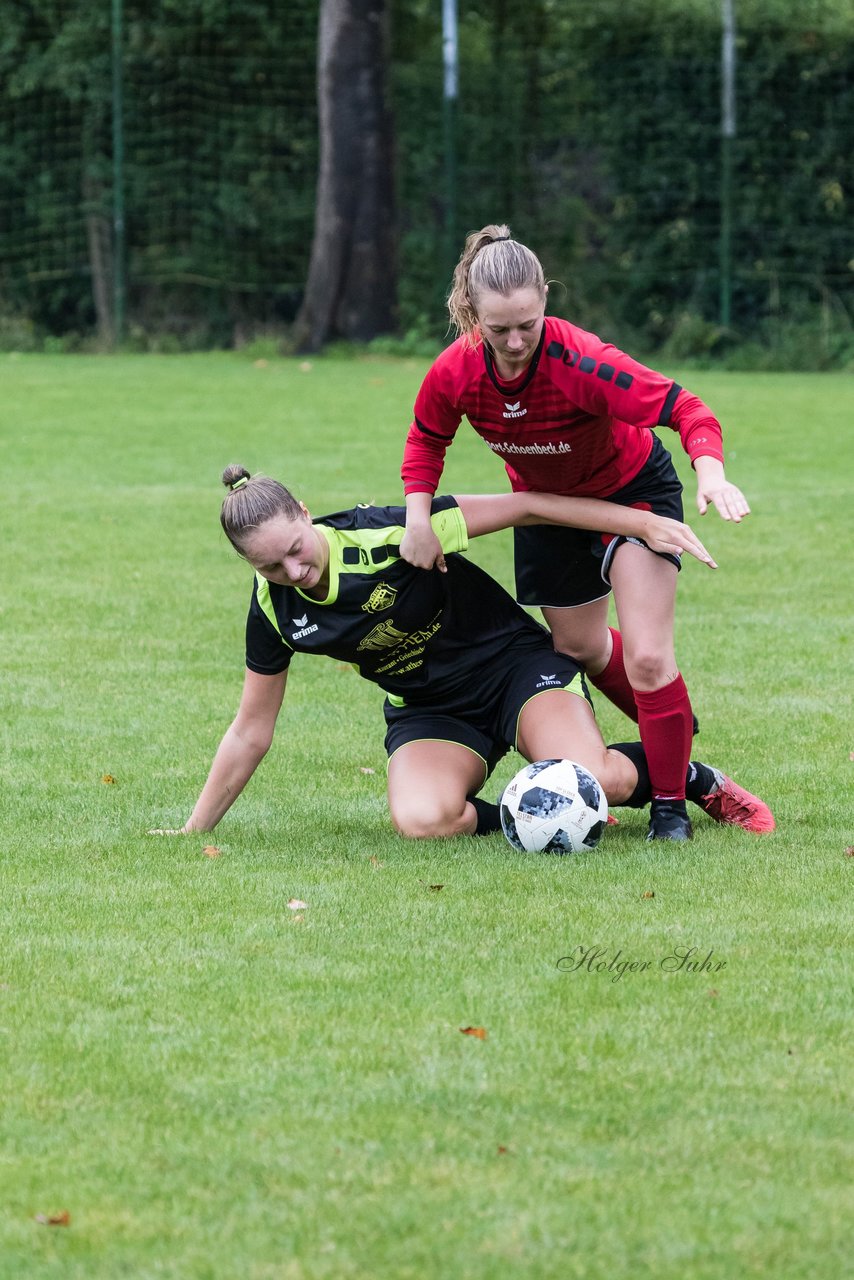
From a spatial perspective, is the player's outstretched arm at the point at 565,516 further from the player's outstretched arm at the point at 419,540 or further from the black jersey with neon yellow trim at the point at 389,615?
the player's outstretched arm at the point at 419,540

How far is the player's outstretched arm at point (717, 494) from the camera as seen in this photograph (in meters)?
4.63

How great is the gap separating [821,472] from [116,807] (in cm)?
890

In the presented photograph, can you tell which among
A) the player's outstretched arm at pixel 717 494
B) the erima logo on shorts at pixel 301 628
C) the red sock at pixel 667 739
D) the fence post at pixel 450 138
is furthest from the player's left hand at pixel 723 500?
the fence post at pixel 450 138

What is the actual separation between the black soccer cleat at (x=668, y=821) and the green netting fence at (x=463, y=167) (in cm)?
1689

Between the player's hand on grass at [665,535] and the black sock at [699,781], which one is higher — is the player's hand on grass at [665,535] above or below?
above

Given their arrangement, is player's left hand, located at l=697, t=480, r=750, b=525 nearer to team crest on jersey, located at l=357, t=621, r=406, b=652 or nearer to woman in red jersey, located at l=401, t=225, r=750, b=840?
woman in red jersey, located at l=401, t=225, r=750, b=840

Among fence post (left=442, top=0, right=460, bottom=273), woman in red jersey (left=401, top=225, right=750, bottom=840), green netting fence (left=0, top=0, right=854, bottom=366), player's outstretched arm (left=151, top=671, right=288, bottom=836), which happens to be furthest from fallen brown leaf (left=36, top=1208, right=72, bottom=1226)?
fence post (left=442, top=0, right=460, bottom=273)

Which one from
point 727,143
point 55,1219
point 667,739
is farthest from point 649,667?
point 727,143

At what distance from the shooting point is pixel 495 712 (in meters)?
5.68

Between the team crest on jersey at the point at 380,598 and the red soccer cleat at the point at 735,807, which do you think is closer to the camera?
the team crest on jersey at the point at 380,598

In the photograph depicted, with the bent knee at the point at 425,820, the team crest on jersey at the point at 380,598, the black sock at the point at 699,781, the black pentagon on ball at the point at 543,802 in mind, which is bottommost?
the bent knee at the point at 425,820

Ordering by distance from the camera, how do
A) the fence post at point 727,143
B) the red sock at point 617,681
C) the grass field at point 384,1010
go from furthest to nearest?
the fence post at point 727,143, the red sock at point 617,681, the grass field at point 384,1010

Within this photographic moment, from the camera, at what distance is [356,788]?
6031mm

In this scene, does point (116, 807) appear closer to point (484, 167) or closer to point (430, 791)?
point (430, 791)
